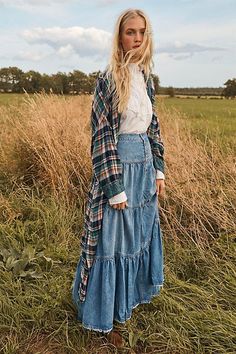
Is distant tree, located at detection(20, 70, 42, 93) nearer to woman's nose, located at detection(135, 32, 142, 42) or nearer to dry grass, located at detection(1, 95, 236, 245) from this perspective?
dry grass, located at detection(1, 95, 236, 245)

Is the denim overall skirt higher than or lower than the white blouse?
lower

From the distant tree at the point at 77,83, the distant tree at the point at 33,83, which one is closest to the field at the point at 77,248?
the distant tree at the point at 77,83

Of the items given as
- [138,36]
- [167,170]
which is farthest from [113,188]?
[167,170]

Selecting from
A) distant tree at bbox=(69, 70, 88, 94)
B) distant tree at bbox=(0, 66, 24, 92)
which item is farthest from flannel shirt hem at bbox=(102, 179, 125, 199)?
distant tree at bbox=(0, 66, 24, 92)

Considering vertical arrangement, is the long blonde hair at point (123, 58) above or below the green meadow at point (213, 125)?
above

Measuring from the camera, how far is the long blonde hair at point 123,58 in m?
1.96

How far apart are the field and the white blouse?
93cm

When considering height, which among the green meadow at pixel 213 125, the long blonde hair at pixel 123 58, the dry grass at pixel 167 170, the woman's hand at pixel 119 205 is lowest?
the green meadow at pixel 213 125

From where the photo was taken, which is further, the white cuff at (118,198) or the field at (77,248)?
the field at (77,248)

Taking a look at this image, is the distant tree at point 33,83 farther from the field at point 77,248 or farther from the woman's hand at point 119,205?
the woman's hand at point 119,205

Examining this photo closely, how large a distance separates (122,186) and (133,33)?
29.5 inches

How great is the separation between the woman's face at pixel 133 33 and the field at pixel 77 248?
1.57 metres

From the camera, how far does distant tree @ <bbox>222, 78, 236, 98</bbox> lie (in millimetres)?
41028

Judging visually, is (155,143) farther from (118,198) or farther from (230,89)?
(230,89)
